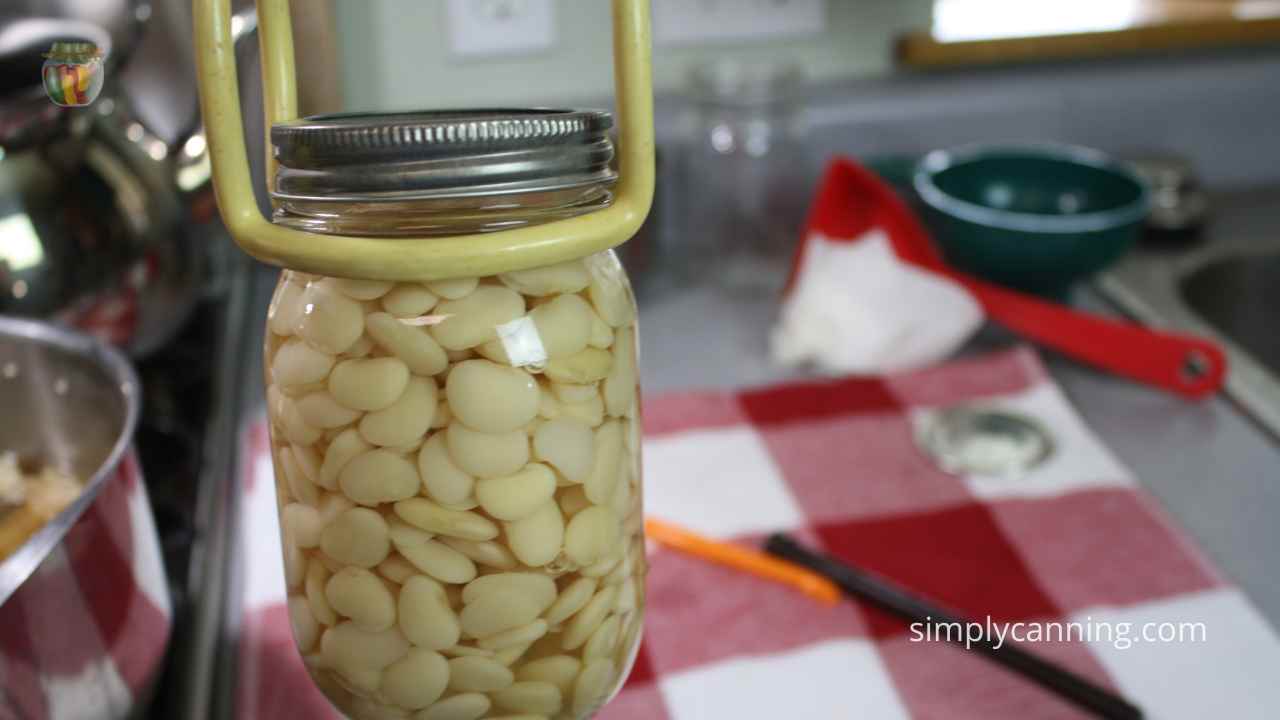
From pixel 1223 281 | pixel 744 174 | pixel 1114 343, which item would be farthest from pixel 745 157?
pixel 1223 281

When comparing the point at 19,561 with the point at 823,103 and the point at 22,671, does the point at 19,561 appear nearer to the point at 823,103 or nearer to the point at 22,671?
the point at 22,671

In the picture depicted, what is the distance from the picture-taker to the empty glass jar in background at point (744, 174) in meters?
0.94

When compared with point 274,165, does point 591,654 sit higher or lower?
lower

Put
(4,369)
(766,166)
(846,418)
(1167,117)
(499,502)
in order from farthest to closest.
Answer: (1167,117), (766,166), (846,418), (4,369), (499,502)

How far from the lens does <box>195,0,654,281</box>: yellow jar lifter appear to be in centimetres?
31

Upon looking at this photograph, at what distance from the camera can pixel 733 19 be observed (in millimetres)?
994

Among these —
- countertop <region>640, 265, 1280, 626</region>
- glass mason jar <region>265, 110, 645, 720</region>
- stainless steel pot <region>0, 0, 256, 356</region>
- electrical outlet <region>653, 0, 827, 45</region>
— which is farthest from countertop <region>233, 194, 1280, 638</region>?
glass mason jar <region>265, 110, 645, 720</region>

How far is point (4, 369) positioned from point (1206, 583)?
58 centimetres

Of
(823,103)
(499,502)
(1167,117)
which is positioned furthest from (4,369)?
(1167,117)

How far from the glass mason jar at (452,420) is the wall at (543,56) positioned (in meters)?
0.63

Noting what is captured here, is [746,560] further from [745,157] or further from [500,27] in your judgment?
[500,27]

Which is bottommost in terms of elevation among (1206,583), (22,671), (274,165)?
(1206,583)

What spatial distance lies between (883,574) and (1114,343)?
1.00ft

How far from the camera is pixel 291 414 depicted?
1.12 feet
